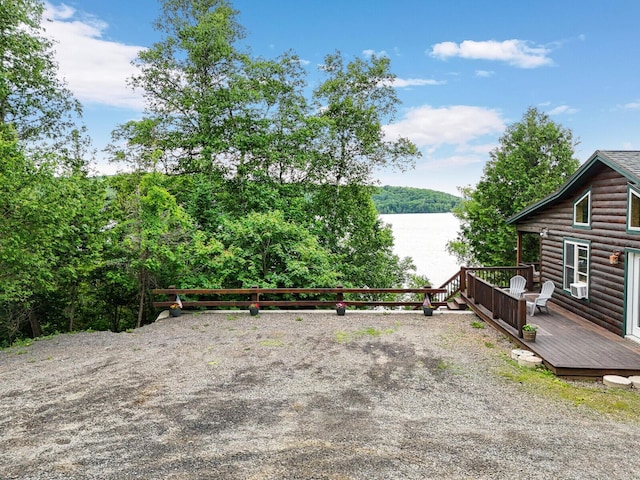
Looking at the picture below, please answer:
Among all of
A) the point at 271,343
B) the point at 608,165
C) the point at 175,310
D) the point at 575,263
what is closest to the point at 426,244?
the point at 575,263

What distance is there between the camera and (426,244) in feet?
142

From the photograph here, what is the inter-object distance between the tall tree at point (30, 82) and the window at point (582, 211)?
1613 centimetres

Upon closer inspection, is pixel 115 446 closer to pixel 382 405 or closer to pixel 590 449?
pixel 382 405

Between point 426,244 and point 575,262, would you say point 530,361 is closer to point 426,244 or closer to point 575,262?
point 575,262

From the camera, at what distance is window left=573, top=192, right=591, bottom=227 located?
29.3ft

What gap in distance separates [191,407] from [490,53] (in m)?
26.2

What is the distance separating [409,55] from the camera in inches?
849

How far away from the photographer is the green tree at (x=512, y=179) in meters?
20.0

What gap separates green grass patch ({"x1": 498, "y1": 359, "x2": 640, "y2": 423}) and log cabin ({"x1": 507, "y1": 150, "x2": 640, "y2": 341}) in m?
2.53

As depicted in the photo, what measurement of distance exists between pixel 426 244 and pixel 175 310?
119 ft

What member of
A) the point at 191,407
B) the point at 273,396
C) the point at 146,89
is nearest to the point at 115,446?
the point at 191,407

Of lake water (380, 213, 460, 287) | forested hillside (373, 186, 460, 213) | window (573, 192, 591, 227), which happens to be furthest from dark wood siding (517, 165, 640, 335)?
forested hillside (373, 186, 460, 213)

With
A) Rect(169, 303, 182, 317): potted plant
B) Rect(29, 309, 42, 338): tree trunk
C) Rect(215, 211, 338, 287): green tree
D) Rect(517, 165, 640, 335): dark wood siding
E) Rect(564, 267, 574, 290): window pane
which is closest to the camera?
Rect(517, 165, 640, 335): dark wood siding

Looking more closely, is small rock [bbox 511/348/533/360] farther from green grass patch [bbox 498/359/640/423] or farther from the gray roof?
the gray roof
